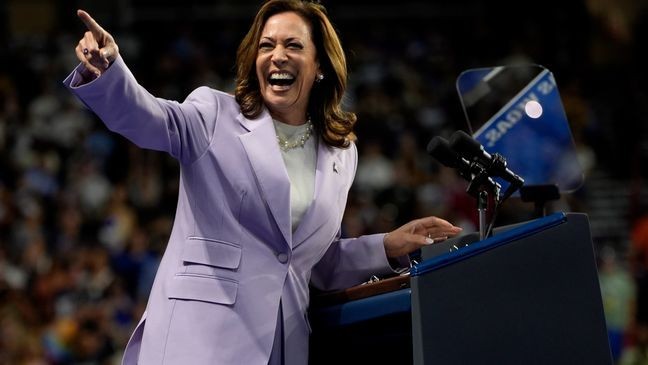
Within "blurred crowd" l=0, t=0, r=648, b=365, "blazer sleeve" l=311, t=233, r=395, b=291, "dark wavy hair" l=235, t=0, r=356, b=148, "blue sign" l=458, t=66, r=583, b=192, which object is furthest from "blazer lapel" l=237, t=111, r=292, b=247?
"blurred crowd" l=0, t=0, r=648, b=365

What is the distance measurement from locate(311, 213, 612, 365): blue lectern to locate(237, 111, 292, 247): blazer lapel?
362 millimetres

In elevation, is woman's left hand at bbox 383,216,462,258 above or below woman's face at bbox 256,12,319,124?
below

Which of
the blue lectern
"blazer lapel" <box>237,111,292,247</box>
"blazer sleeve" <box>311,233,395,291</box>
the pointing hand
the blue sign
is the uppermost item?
the blue sign

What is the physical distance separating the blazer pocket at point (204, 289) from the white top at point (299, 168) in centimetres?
25

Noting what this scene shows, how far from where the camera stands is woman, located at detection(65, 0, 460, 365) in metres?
2.51

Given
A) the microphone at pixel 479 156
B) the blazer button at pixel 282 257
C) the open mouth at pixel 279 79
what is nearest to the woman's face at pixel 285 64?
the open mouth at pixel 279 79

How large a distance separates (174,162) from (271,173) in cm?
621

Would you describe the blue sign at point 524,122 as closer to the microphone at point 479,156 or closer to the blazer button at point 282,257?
the microphone at point 479,156

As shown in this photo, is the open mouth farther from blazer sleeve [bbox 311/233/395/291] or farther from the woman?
blazer sleeve [bbox 311/233/395/291]

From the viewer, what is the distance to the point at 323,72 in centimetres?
306

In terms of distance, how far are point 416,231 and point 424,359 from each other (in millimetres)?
669

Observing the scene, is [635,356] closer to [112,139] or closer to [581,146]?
[581,146]

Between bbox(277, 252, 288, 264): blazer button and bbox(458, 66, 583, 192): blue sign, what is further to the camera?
bbox(458, 66, 583, 192): blue sign

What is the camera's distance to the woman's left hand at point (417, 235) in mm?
2828
